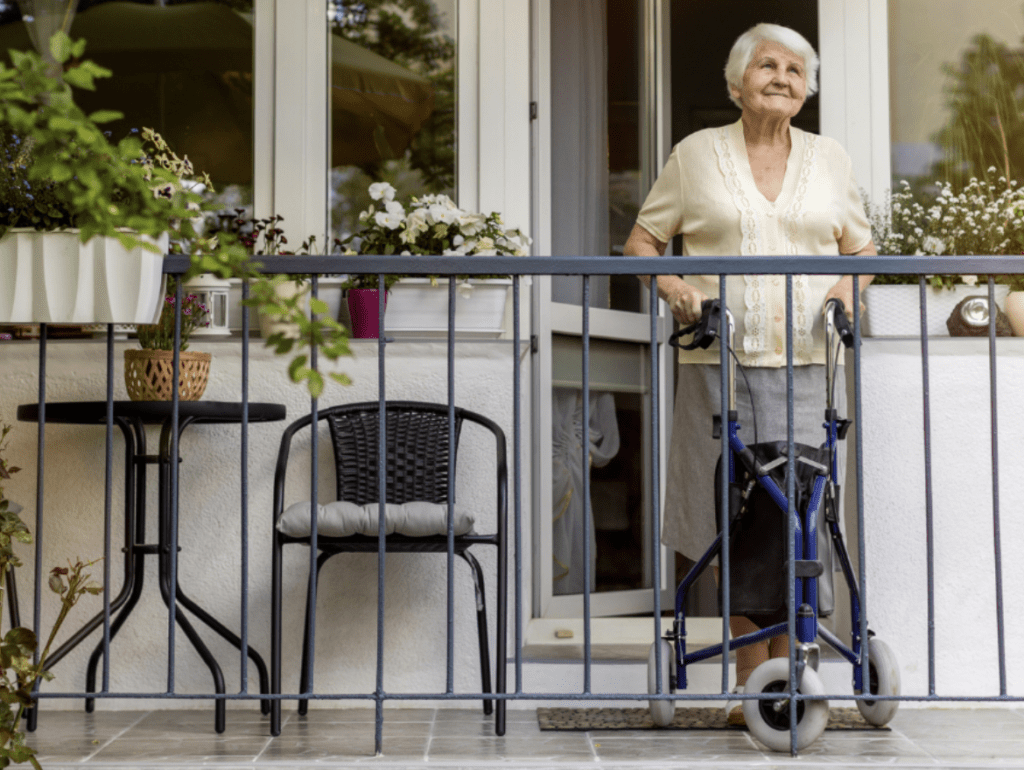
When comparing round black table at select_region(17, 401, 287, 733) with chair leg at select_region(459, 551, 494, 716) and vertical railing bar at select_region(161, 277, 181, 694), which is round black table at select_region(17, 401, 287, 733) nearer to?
Result: vertical railing bar at select_region(161, 277, 181, 694)

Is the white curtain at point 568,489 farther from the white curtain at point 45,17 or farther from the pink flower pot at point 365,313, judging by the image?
the white curtain at point 45,17

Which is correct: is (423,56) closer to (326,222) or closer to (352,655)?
(326,222)

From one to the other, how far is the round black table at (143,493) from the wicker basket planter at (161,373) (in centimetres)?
8

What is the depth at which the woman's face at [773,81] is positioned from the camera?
106 inches

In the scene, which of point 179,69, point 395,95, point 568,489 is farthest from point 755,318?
point 179,69

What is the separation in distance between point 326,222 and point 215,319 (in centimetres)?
43

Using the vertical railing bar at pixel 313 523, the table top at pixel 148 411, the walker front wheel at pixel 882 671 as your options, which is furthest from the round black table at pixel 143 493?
the walker front wheel at pixel 882 671

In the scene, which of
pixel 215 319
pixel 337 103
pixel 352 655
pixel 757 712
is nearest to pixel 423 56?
pixel 337 103

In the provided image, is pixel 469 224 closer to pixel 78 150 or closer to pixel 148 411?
pixel 148 411

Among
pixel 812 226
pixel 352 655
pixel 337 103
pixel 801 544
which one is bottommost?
pixel 352 655

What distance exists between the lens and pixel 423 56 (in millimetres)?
3484

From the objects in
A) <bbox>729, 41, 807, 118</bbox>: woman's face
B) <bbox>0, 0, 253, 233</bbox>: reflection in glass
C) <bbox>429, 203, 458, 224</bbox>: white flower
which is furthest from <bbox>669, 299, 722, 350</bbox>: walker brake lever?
<bbox>0, 0, 253, 233</bbox>: reflection in glass

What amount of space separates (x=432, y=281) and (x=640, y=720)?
1.20 m

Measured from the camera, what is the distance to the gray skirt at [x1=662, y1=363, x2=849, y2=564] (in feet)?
8.57
